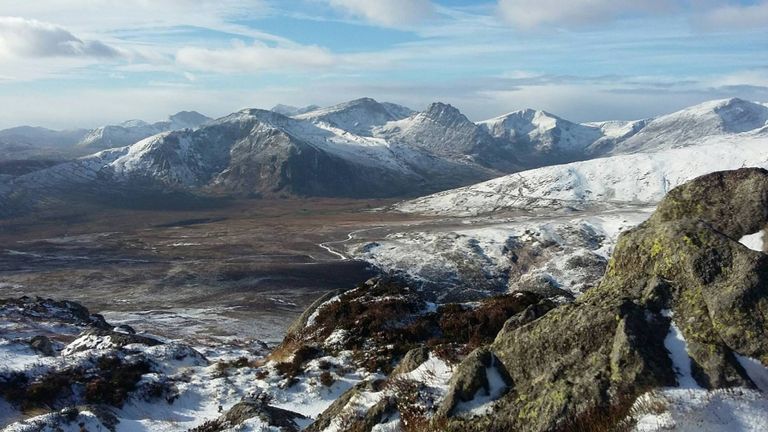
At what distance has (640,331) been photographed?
38.0 ft

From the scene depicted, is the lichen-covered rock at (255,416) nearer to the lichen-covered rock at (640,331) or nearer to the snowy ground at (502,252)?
the lichen-covered rock at (640,331)

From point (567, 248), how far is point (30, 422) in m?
129

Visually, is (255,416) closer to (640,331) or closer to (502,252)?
(640,331)

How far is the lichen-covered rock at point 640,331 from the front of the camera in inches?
425

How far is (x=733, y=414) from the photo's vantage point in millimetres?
9562

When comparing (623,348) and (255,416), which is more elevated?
(623,348)

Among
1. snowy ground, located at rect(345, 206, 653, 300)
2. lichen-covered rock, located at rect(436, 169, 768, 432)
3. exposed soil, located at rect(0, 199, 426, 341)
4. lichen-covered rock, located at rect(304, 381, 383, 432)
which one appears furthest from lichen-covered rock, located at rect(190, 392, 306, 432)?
snowy ground, located at rect(345, 206, 653, 300)

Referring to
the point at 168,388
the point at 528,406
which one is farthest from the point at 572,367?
the point at 168,388

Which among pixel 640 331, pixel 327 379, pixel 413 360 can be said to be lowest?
pixel 327 379

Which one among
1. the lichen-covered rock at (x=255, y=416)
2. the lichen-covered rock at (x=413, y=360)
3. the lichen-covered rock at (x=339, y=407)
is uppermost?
the lichen-covered rock at (x=413, y=360)

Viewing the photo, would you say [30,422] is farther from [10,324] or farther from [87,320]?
[87,320]

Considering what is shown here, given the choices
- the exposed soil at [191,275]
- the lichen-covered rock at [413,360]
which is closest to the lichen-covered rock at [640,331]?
the lichen-covered rock at [413,360]

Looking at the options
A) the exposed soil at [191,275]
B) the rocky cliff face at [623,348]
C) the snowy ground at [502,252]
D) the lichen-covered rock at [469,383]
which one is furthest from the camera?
the snowy ground at [502,252]

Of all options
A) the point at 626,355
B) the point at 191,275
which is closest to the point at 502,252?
the point at 191,275
